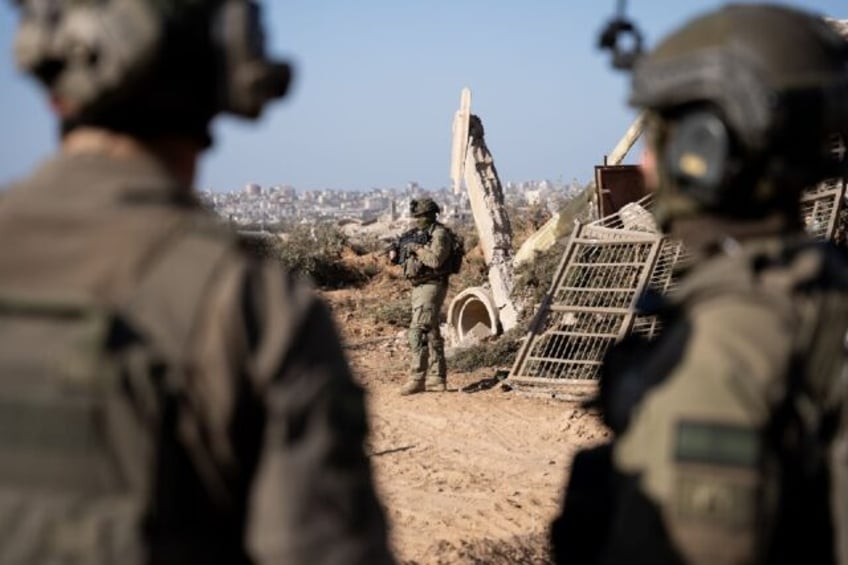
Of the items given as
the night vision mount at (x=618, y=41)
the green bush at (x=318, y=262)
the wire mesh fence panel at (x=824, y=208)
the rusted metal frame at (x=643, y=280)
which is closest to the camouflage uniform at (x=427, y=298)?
the rusted metal frame at (x=643, y=280)

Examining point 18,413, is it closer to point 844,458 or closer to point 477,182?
point 844,458

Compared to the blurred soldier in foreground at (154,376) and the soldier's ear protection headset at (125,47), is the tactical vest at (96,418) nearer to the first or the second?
the blurred soldier in foreground at (154,376)

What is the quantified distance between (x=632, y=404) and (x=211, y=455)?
28.0 inches

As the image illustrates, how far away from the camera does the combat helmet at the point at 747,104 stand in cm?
171

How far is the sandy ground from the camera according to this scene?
627 centimetres

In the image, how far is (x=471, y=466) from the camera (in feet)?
27.5

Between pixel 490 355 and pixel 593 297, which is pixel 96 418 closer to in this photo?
pixel 593 297

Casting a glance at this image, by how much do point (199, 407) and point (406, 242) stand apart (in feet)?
31.2

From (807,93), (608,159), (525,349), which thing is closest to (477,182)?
(608,159)

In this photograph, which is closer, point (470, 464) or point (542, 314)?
point (470, 464)

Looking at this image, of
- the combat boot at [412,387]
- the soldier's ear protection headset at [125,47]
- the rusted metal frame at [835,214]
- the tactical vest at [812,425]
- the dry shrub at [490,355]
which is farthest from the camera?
the dry shrub at [490,355]

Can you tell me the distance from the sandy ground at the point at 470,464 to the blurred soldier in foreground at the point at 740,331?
4.12 meters

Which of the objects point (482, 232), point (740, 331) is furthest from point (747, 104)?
point (482, 232)

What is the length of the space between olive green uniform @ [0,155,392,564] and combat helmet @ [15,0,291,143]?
158 mm
